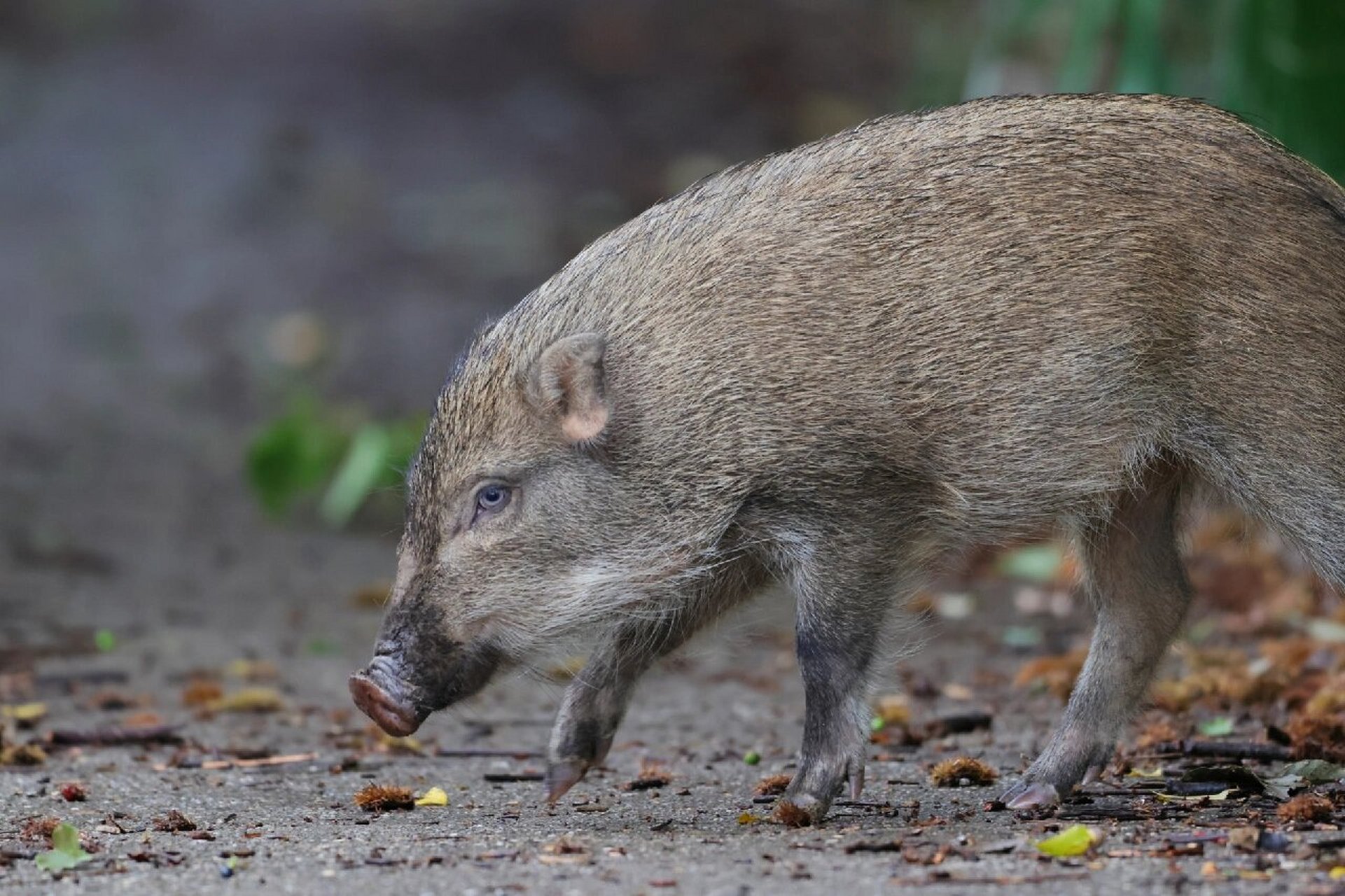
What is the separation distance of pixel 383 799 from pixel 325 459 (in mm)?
5151

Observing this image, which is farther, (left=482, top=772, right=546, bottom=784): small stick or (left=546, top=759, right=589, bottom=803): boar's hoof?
(left=482, top=772, right=546, bottom=784): small stick

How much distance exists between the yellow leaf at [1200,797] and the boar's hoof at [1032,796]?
0.30 metres

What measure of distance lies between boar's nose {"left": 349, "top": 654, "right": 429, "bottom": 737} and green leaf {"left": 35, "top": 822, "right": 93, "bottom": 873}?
90 cm

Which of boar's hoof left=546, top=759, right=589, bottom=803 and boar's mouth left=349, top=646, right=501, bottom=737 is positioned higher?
boar's mouth left=349, top=646, right=501, bottom=737

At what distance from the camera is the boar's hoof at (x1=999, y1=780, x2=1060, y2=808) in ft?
18.1

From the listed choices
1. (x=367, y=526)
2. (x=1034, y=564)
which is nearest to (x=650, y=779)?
(x=1034, y=564)

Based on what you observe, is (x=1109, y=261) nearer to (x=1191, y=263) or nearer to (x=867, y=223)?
(x=1191, y=263)

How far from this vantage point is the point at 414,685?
5516 millimetres

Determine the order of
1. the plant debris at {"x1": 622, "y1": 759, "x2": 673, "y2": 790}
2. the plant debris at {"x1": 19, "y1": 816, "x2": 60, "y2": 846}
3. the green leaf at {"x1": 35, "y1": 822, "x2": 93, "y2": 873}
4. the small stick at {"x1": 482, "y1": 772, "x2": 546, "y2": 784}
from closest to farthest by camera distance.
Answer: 1. the green leaf at {"x1": 35, "y1": 822, "x2": 93, "y2": 873}
2. the plant debris at {"x1": 19, "y1": 816, "x2": 60, "y2": 846}
3. the plant debris at {"x1": 622, "y1": 759, "x2": 673, "y2": 790}
4. the small stick at {"x1": 482, "y1": 772, "x2": 546, "y2": 784}

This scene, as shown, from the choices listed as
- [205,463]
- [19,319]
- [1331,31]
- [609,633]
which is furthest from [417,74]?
[609,633]

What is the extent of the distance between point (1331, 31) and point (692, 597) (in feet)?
16.4

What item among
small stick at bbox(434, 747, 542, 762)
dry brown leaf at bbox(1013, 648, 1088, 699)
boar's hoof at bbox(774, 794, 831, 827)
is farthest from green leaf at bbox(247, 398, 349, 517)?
boar's hoof at bbox(774, 794, 831, 827)

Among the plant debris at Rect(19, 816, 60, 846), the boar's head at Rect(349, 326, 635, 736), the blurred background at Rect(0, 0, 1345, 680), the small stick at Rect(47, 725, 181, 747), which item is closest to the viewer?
the plant debris at Rect(19, 816, 60, 846)

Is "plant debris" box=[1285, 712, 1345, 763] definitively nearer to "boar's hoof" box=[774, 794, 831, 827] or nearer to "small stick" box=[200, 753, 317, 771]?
"boar's hoof" box=[774, 794, 831, 827]
